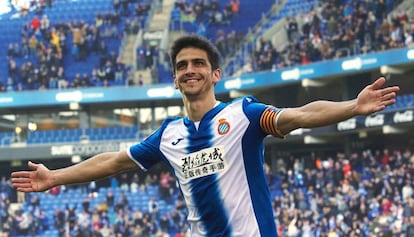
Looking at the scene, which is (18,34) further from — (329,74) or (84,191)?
(329,74)

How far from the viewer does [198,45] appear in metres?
5.04

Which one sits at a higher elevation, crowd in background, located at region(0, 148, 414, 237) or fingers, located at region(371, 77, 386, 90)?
fingers, located at region(371, 77, 386, 90)

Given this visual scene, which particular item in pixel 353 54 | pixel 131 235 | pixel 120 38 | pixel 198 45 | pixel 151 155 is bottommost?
pixel 131 235

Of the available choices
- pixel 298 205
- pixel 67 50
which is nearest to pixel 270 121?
pixel 298 205

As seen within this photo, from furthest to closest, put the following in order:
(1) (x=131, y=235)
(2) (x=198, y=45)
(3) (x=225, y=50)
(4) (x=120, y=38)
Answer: (4) (x=120, y=38), (3) (x=225, y=50), (1) (x=131, y=235), (2) (x=198, y=45)

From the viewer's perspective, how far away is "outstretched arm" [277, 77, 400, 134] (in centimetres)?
442

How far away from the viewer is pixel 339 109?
449 centimetres

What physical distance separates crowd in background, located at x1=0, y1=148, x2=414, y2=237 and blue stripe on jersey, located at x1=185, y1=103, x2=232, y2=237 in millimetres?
17536

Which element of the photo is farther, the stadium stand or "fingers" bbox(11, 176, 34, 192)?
the stadium stand

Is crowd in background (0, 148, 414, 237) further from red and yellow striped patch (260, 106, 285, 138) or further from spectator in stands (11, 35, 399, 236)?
red and yellow striped patch (260, 106, 285, 138)

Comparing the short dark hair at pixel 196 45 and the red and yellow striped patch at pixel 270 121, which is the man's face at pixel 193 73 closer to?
the short dark hair at pixel 196 45

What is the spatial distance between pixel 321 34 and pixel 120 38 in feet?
32.4

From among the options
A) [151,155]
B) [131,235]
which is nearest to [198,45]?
[151,155]

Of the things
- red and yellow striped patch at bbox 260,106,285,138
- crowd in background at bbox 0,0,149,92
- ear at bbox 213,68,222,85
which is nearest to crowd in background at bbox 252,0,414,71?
crowd in background at bbox 0,0,149,92
